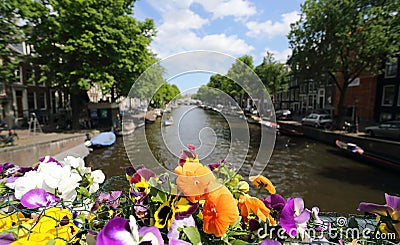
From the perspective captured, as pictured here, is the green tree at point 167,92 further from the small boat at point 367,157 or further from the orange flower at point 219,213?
the small boat at point 367,157

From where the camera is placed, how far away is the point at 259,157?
1.17 metres

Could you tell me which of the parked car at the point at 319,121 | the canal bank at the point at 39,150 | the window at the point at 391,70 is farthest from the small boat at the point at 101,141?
the window at the point at 391,70

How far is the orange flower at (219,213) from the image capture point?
2.33 ft

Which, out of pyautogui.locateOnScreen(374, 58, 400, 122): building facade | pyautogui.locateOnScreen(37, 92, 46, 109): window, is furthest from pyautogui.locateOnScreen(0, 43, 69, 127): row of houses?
pyautogui.locateOnScreen(374, 58, 400, 122): building facade

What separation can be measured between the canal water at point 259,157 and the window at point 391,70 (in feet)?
34.6

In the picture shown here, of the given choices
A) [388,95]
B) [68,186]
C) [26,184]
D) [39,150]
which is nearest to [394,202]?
[68,186]

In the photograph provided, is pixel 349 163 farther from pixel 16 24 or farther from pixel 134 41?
pixel 16 24

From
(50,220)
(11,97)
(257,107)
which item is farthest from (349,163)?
(11,97)

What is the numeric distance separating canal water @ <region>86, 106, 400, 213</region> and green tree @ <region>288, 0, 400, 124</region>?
6.64m

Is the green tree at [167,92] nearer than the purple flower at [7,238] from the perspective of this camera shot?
No

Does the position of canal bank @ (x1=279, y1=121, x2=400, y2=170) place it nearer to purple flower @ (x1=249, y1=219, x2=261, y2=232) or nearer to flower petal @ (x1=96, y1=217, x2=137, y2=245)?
purple flower @ (x1=249, y1=219, x2=261, y2=232)

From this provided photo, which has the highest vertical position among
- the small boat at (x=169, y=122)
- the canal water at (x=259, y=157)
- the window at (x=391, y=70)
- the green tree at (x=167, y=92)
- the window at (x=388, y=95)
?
the window at (x=391, y=70)

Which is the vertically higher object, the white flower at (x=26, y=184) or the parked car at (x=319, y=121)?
the white flower at (x=26, y=184)

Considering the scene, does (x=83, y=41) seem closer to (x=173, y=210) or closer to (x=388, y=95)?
(x=173, y=210)
